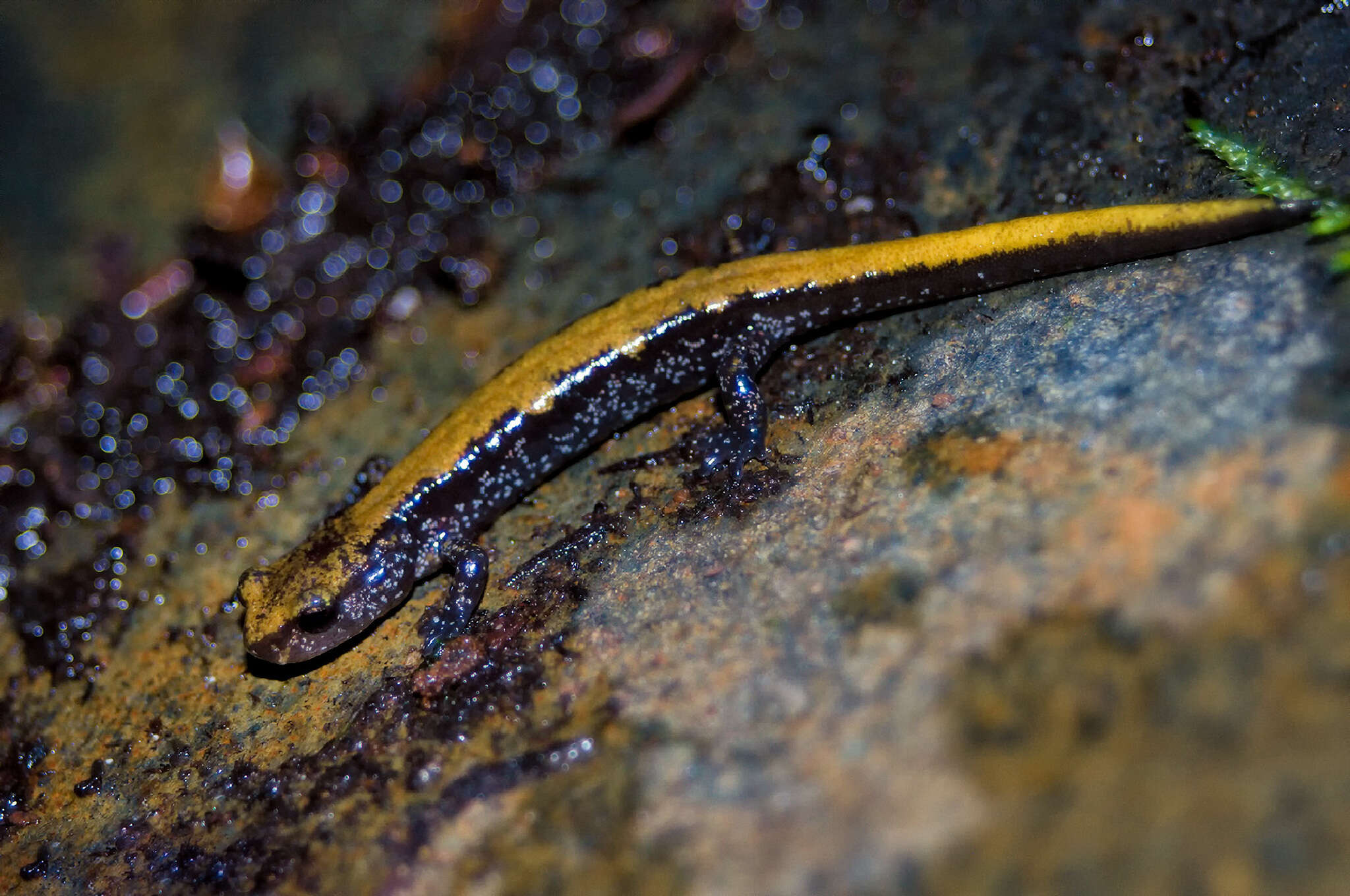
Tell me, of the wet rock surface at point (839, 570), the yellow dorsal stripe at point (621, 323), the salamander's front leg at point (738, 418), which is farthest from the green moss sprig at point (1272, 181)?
the salamander's front leg at point (738, 418)

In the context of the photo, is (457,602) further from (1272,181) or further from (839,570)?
(1272,181)

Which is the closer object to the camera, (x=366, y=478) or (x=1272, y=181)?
(x=1272, y=181)

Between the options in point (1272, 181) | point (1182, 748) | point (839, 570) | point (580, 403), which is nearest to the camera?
point (1182, 748)

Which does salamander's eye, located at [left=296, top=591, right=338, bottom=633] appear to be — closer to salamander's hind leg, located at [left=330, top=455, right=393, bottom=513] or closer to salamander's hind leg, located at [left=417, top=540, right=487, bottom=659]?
salamander's hind leg, located at [left=417, top=540, right=487, bottom=659]

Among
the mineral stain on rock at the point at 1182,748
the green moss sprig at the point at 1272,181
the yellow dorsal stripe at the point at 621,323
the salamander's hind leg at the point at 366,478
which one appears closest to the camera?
the mineral stain on rock at the point at 1182,748

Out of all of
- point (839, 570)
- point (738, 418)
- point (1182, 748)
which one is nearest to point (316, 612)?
point (738, 418)

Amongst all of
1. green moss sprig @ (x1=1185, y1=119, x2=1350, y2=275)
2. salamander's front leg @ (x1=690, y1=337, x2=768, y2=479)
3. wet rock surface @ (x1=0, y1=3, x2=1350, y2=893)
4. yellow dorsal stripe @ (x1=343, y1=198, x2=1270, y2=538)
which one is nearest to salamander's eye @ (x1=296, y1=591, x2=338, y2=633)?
wet rock surface @ (x1=0, y1=3, x2=1350, y2=893)

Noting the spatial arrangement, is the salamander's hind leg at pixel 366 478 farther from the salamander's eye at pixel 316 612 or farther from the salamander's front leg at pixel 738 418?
the salamander's front leg at pixel 738 418

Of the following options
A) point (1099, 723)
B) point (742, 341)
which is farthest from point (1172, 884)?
point (742, 341)
